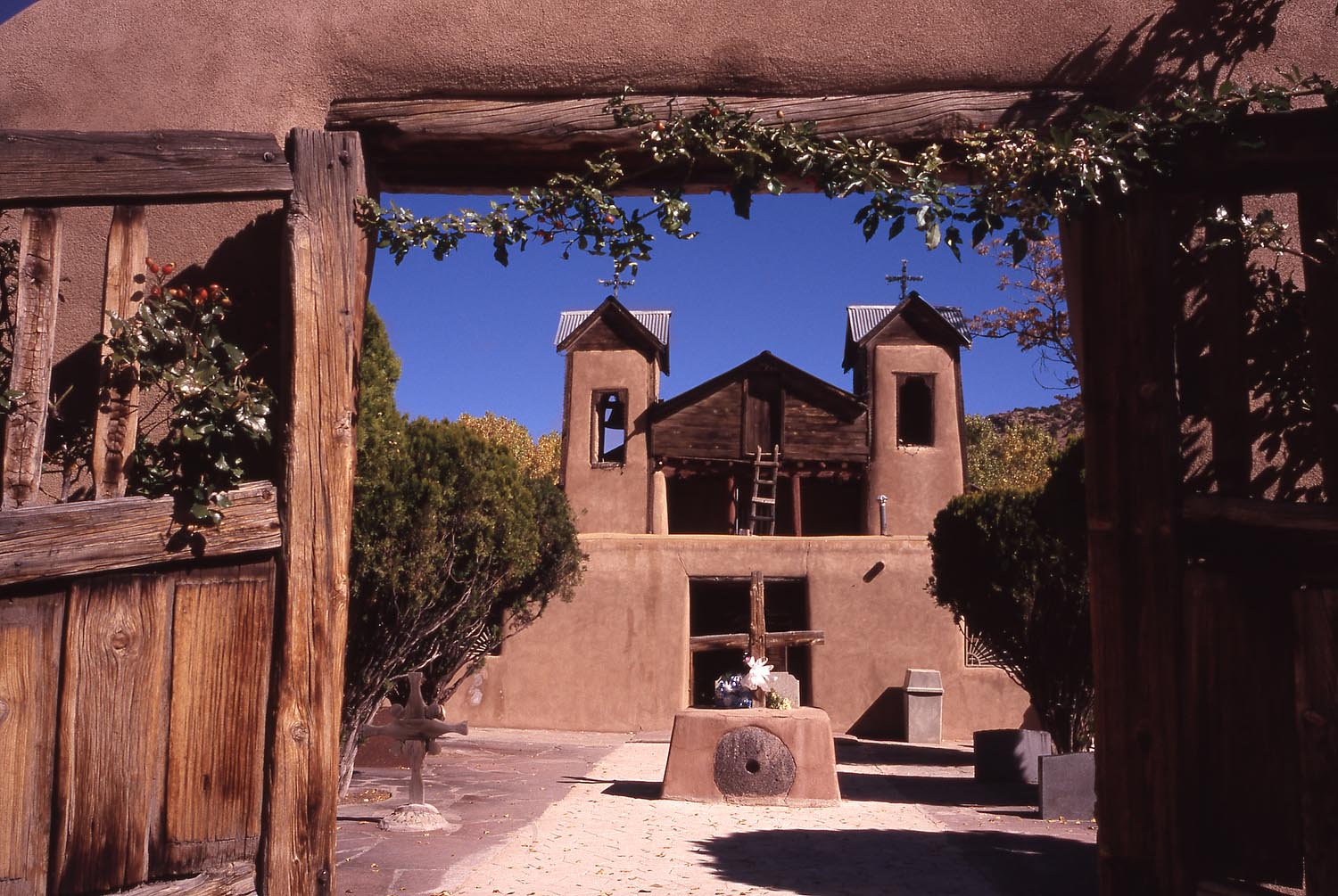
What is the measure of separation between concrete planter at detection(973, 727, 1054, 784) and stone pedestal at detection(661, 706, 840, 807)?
324cm

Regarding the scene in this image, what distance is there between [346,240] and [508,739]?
573 inches

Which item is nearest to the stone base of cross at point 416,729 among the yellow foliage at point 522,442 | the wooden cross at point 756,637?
the wooden cross at point 756,637

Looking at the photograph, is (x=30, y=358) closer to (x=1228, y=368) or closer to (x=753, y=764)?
(x=1228, y=368)

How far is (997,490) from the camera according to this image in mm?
13164

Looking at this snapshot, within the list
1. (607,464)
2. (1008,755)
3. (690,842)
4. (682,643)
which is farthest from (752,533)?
(690,842)

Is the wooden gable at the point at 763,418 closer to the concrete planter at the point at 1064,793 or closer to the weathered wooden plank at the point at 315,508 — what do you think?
the concrete planter at the point at 1064,793

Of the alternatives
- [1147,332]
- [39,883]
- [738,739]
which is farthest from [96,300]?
[738,739]

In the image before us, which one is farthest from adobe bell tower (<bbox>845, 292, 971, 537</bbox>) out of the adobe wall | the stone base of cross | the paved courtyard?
the stone base of cross

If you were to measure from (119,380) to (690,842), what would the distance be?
6645 millimetres

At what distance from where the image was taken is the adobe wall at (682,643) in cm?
1920

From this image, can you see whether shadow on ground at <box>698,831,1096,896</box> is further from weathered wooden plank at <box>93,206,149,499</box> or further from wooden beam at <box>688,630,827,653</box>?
wooden beam at <box>688,630,827,653</box>

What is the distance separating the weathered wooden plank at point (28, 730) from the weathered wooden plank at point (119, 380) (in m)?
0.42

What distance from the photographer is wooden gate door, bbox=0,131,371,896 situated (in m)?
3.50

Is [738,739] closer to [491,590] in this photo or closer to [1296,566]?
[491,590]
